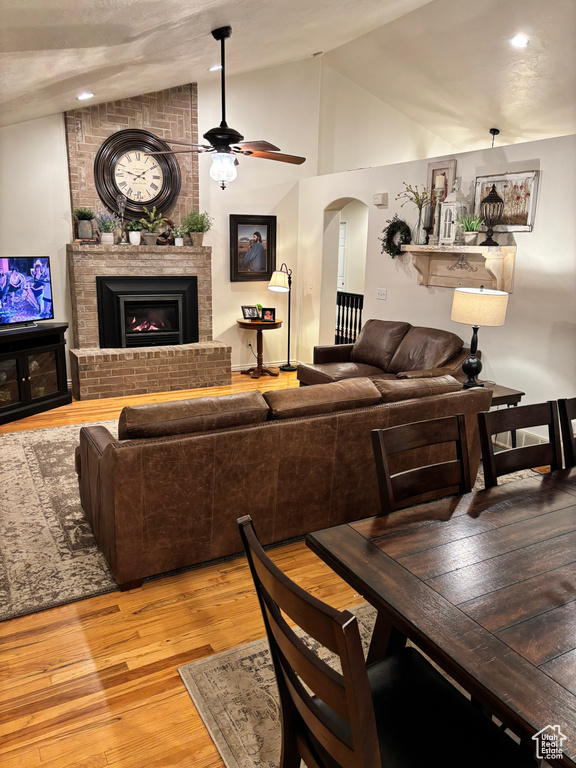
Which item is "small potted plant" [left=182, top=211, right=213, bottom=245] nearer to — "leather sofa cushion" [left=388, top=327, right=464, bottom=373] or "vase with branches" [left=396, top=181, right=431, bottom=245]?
"vase with branches" [left=396, top=181, right=431, bottom=245]

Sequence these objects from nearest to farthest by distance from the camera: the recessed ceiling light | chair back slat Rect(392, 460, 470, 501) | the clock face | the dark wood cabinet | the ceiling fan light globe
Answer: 1. chair back slat Rect(392, 460, 470, 501)
2. the ceiling fan light globe
3. the recessed ceiling light
4. the dark wood cabinet
5. the clock face

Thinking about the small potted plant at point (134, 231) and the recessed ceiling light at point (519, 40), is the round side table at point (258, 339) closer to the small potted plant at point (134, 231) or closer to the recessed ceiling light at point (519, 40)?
the small potted plant at point (134, 231)

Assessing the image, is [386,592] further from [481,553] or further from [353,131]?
[353,131]

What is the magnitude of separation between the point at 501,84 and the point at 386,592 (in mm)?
6054

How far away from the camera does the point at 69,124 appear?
19.8 ft

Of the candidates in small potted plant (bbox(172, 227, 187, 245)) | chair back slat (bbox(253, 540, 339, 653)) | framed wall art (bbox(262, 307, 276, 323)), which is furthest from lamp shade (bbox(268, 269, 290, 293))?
chair back slat (bbox(253, 540, 339, 653))

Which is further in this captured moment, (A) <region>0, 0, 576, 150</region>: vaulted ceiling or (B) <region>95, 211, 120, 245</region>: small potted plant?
(B) <region>95, 211, 120, 245</region>: small potted plant

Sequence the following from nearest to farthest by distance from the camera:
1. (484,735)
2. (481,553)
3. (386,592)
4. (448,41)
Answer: (484,735)
(386,592)
(481,553)
(448,41)

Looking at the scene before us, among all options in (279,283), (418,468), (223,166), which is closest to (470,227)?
(223,166)

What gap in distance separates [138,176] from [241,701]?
5.95 m

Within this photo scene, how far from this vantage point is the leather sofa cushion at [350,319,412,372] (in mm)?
5797

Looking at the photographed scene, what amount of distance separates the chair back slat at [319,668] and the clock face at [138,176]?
6.09 metres

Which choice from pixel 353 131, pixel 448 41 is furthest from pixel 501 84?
pixel 353 131

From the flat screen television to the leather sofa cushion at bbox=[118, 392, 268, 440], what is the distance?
355cm
